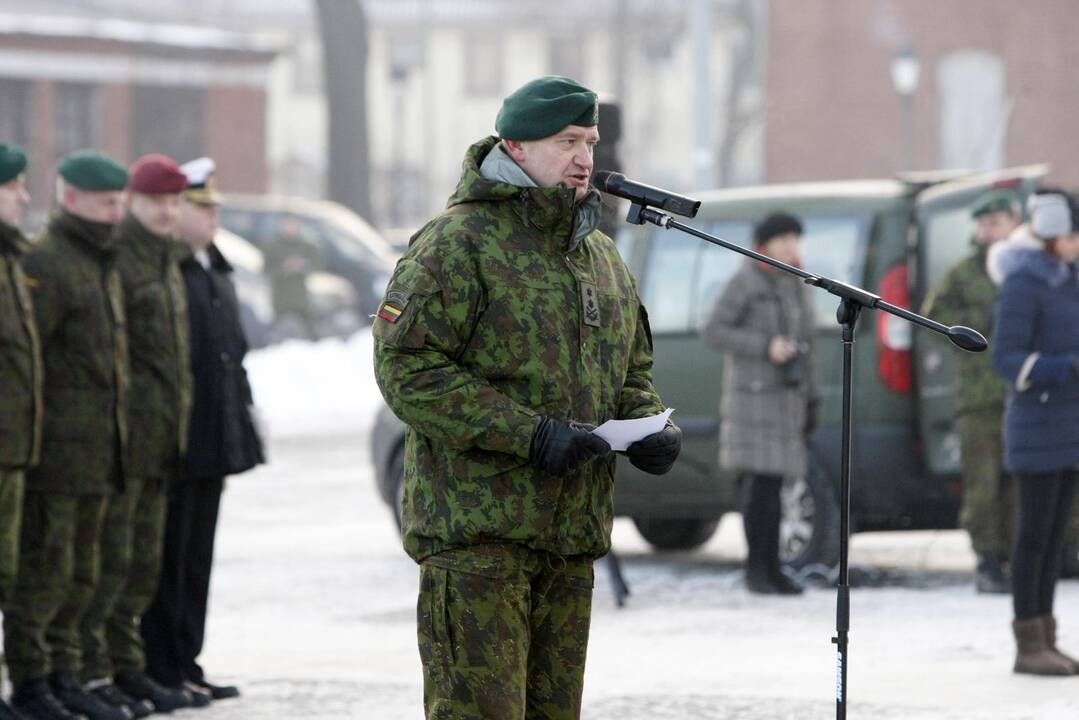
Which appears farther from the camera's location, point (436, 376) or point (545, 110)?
point (545, 110)

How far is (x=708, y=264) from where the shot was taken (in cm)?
1138

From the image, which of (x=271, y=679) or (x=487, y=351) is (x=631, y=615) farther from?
(x=487, y=351)

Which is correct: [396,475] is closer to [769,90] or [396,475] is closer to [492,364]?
[492,364]

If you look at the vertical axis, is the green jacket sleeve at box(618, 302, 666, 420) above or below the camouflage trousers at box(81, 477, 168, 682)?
above

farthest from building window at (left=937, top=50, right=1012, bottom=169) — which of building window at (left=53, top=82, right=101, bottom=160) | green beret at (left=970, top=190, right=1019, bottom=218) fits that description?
green beret at (left=970, top=190, right=1019, bottom=218)

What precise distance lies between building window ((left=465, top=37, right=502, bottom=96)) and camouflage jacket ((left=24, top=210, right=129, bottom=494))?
7058cm

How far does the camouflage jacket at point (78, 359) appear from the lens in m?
7.55

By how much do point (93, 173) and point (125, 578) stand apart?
4.81 feet

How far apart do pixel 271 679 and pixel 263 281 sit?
63.2ft

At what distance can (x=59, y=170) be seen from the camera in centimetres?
786

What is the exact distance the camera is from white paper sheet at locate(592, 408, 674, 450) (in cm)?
484

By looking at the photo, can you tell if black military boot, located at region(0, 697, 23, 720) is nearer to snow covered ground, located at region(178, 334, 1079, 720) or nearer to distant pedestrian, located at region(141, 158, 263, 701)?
snow covered ground, located at region(178, 334, 1079, 720)

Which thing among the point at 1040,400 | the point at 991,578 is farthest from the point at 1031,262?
the point at 991,578

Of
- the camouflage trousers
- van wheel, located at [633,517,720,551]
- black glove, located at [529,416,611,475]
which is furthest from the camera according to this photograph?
van wheel, located at [633,517,720,551]
